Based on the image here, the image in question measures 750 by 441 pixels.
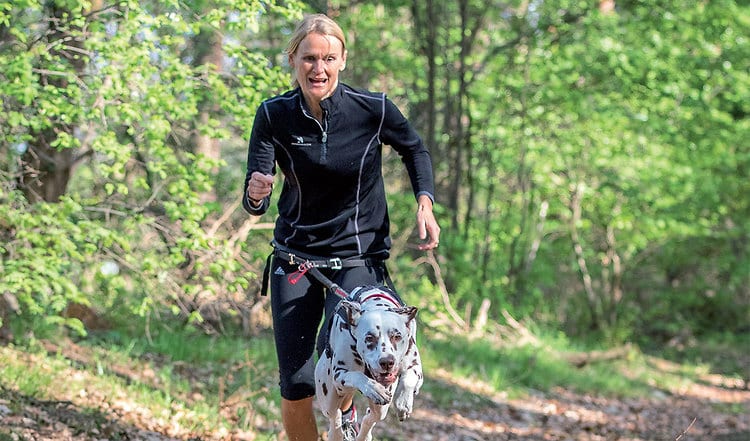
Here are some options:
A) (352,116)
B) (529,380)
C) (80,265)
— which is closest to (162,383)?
(80,265)

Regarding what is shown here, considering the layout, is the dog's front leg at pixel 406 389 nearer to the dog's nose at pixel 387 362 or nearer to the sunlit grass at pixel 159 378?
the dog's nose at pixel 387 362

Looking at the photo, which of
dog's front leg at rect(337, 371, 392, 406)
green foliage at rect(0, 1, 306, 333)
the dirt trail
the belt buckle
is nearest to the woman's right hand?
the belt buckle

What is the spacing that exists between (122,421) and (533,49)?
9.08 m

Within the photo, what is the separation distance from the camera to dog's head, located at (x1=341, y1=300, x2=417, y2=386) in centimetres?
311

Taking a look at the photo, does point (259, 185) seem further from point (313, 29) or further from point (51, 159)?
point (51, 159)

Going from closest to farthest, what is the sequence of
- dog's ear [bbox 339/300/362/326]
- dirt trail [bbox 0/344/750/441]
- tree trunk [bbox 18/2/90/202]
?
1. dog's ear [bbox 339/300/362/326]
2. dirt trail [bbox 0/344/750/441]
3. tree trunk [bbox 18/2/90/202]

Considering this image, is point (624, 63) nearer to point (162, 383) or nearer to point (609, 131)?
point (609, 131)

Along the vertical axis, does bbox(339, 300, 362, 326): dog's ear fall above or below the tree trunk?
below

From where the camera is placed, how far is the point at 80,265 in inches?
255

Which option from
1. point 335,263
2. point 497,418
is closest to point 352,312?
Answer: point 335,263

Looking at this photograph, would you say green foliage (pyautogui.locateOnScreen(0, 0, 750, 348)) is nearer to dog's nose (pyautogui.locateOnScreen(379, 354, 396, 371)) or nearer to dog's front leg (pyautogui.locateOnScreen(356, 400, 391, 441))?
dog's front leg (pyautogui.locateOnScreen(356, 400, 391, 441))

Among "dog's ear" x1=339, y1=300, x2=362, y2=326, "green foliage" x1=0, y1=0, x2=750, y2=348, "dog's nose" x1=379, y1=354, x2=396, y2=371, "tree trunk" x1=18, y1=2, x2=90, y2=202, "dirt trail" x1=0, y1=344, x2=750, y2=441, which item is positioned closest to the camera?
"dog's nose" x1=379, y1=354, x2=396, y2=371

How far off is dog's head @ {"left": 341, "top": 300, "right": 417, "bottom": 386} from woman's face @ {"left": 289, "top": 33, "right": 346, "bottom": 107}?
97cm

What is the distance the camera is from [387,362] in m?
3.08
